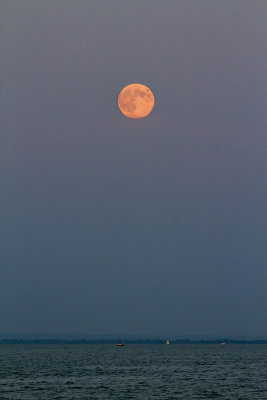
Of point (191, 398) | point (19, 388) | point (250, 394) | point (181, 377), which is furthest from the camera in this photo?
point (181, 377)

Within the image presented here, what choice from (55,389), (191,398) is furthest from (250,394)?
(55,389)

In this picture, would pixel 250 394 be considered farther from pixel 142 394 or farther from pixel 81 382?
pixel 81 382

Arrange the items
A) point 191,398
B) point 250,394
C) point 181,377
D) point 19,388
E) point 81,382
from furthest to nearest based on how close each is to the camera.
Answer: point 181,377 < point 81,382 < point 19,388 < point 250,394 < point 191,398

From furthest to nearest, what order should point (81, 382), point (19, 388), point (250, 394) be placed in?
1. point (81, 382)
2. point (19, 388)
3. point (250, 394)

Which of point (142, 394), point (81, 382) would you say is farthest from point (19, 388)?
point (142, 394)

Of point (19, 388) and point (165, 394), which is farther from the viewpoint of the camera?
point (19, 388)

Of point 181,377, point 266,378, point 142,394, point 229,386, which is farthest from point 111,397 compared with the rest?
point 266,378

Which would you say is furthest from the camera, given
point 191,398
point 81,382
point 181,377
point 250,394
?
point 181,377

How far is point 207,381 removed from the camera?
389 feet

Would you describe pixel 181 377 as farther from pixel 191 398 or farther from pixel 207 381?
pixel 191 398

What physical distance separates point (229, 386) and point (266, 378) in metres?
25.6

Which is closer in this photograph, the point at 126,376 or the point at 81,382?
the point at 81,382

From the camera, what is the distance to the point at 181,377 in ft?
424

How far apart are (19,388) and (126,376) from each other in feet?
111
